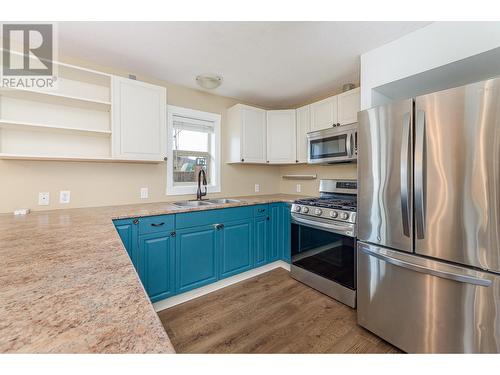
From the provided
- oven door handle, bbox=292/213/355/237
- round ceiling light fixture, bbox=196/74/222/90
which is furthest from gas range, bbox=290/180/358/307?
round ceiling light fixture, bbox=196/74/222/90

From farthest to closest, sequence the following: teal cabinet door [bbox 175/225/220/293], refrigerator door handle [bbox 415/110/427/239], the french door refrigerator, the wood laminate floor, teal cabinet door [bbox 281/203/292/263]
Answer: teal cabinet door [bbox 281/203/292/263] → teal cabinet door [bbox 175/225/220/293] → the wood laminate floor → refrigerator door handle [bbox 415/110/427/239] → the french door refrigerator

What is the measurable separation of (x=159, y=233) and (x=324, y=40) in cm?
215

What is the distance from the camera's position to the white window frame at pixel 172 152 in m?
2.66

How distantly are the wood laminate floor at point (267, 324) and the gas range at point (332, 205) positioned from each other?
80 centimetres

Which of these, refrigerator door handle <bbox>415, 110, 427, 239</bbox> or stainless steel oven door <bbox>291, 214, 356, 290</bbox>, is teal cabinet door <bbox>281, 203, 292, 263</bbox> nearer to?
A: stainless steel oven door <bbox>291, 214, 356, 290</bbox>

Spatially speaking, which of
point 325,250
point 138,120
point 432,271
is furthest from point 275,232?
point 138,120

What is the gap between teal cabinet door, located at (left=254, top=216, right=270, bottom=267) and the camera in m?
2.67

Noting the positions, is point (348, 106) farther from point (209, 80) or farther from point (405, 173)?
point (209, 80)

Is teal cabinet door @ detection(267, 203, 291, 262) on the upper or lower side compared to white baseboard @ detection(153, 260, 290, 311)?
upper

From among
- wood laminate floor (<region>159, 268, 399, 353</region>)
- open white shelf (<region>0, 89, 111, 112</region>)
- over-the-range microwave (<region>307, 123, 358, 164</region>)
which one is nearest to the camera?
wood laminate floor (<region>159, 268, 399, 353</region>)

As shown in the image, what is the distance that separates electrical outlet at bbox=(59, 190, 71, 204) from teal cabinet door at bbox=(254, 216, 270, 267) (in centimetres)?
189

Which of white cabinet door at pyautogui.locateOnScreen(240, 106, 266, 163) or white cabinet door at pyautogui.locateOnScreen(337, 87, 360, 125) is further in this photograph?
white cabinet door at pyautogui.locateOnScreen(240, 106, 266, 163)
